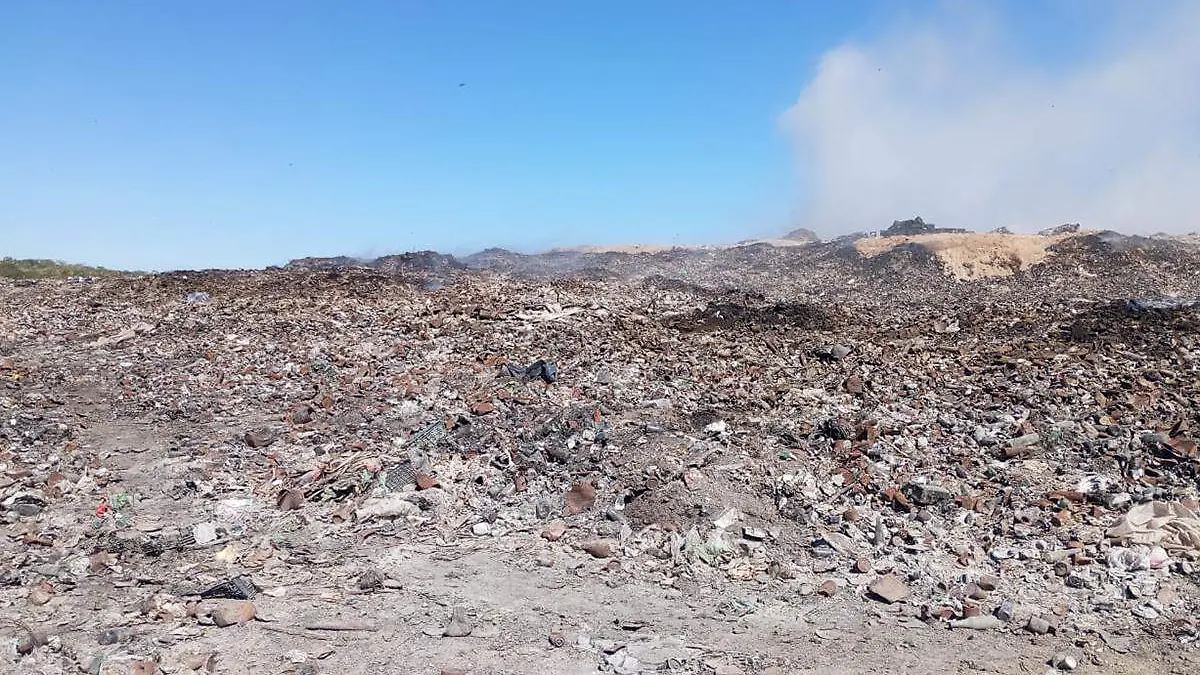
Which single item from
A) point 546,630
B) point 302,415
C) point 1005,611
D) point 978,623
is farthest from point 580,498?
point 302,415

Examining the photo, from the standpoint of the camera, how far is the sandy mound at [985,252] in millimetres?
20312

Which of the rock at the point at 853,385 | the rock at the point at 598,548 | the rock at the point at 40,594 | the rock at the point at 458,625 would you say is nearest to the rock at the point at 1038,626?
the rock at the point at 598,548

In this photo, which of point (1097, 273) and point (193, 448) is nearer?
point (193, 448)

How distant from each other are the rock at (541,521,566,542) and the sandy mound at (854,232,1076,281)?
1765cm

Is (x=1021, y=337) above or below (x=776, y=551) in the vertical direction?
above

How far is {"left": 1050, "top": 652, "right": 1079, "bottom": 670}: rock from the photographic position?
380 centimetres

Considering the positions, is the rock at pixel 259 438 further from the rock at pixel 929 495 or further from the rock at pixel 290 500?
the rock at pixel 929 495

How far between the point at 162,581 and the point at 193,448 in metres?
→ 2.53

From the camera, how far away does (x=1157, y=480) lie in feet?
18.8

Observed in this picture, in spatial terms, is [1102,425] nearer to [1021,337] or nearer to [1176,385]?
[1176,385]

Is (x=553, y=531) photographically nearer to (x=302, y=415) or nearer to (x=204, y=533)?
(x=204, y=533)

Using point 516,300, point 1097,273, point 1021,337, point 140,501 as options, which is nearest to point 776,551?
point 140,501

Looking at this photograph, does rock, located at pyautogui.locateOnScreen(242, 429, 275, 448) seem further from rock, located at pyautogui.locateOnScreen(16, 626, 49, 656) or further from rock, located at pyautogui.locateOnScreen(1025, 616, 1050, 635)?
rock, located at pyautogui.locateOnScreen(1025, 616, 1050, 635)

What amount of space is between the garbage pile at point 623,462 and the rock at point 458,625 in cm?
3
